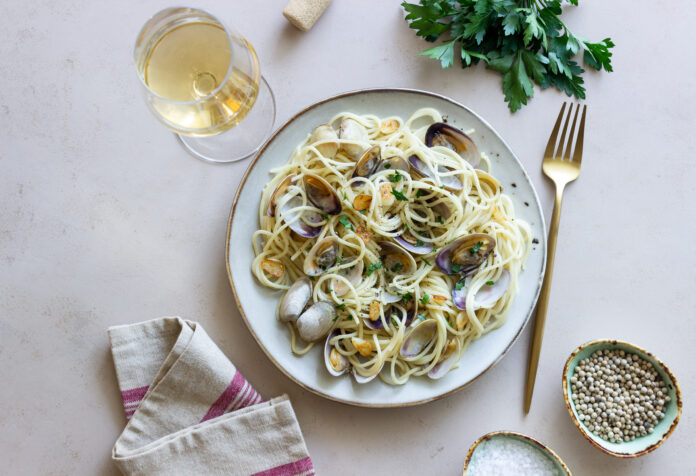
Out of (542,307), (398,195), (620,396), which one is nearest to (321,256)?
(398,195)

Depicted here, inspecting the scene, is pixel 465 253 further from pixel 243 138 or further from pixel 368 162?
pixel 243 138

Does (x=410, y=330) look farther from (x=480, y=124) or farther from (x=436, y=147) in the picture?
(x=480, y=124)

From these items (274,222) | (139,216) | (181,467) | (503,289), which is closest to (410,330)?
(503,289)

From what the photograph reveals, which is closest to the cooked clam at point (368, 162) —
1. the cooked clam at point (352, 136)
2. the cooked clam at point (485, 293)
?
the cooked clam at point (352, 136)

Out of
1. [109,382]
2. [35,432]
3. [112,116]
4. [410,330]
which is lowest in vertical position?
[35,432]

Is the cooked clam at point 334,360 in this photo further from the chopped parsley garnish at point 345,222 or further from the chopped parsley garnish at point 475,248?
the chopped parsley garnish at point 475,248

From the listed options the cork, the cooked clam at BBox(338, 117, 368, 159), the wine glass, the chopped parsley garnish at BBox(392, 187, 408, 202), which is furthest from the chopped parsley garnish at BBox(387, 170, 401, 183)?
the cork

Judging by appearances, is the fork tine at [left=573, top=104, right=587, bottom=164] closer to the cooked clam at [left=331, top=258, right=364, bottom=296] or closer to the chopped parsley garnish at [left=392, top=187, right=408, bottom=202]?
the chopped parsley garnish at [left=392, top=187, right=408, bottom=202]

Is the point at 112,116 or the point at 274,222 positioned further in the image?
the point at 112,116
